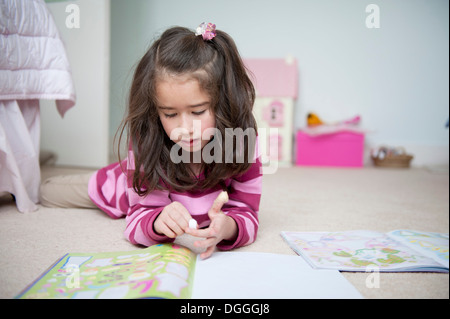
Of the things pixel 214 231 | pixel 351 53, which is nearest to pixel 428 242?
pixel 214 231

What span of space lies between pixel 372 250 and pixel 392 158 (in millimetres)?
1583

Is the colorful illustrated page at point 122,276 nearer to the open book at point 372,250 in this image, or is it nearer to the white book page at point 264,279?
the white book page at point 264,279

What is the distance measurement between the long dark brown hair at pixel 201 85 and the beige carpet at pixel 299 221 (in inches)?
6.1

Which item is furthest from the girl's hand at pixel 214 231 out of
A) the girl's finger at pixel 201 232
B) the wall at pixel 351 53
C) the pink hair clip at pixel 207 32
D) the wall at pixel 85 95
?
the wall at pixel 351 53

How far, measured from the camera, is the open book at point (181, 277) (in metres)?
0.53

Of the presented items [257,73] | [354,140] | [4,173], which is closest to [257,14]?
[257,73]

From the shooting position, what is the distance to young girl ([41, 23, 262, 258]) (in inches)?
27.6

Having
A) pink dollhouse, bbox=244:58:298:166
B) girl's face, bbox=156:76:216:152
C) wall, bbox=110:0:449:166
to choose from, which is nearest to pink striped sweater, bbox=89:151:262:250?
girl's face, bbox=156:76:216:152

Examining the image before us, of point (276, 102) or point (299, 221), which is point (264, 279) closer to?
point (299, 221)

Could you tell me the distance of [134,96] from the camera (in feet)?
2.56

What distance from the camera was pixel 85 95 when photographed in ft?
6.03

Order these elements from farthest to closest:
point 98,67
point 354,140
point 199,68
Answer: point 354,140 < point 98,67 < point 199,68

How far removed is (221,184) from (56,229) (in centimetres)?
38

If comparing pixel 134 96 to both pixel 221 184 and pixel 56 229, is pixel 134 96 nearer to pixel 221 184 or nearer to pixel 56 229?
pixel 221 184
